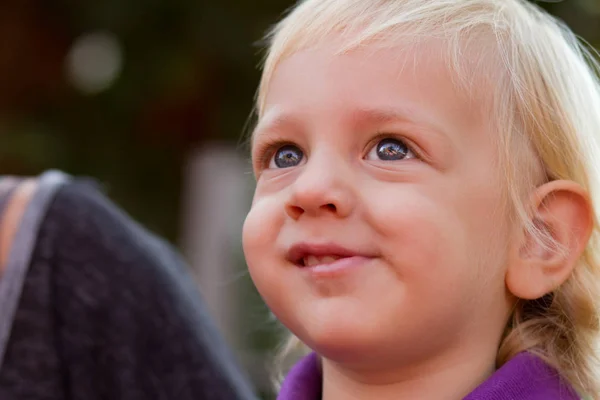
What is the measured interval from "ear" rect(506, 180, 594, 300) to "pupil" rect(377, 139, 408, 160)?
0.19 metres

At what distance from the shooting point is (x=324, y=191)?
3.60 ft

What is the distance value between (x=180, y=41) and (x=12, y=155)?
34.7 inches

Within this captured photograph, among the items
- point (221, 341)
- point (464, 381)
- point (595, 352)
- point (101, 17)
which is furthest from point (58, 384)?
point (101, 17)

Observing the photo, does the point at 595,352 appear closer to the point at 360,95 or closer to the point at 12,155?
the point at 360,95

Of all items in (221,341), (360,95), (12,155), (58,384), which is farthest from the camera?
(12,155)

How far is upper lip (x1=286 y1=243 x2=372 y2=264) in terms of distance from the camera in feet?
3.66

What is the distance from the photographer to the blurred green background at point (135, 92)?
13.2 feet

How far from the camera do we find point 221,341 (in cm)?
184

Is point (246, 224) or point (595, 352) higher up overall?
point (246, 224)

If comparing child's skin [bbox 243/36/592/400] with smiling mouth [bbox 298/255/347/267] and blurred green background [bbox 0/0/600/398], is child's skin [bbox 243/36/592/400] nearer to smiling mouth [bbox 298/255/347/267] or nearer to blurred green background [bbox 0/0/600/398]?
smiling mouth [bbox 298/255/347/267]

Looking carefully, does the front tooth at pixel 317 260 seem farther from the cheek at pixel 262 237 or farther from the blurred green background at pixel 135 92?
the blurred green background at pixel 135 92

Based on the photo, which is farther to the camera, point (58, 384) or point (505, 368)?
point (58, 384)

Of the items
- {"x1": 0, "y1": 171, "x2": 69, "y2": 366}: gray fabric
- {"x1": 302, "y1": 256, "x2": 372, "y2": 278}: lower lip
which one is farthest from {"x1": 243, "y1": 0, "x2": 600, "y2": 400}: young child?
{"x1": 0, "y1": 171, "x2": 69, "y2": 366}: gray fabric

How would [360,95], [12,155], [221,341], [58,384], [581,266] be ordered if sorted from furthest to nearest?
[12,155] → [221,341] → [58,384] → [581,266] → [360,95]
